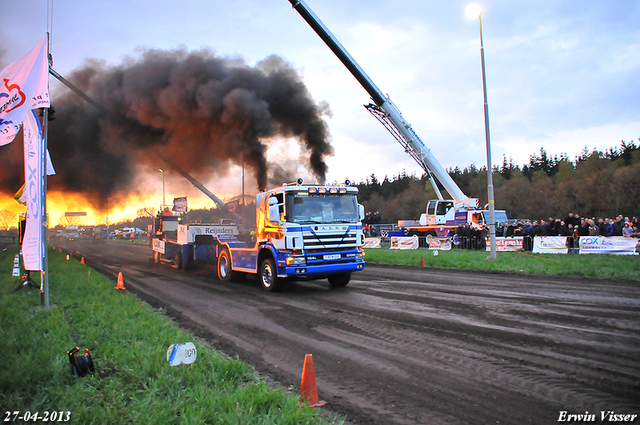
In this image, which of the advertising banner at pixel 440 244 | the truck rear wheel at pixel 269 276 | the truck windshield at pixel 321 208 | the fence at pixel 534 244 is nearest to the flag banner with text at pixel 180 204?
the truck rear wheel at pixel 269 276

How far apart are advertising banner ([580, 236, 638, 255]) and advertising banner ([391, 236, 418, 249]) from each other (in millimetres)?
9823

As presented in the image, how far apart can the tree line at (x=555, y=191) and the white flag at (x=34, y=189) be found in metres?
52.2

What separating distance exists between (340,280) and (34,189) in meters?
7.59

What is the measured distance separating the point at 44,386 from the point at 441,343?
4.80m

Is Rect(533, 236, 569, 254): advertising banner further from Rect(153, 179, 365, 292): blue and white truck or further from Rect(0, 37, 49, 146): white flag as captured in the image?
Rect(0, 37, 49, 146): white flag

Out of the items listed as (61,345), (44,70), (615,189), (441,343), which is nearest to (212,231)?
(44,70)

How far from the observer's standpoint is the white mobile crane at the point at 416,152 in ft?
68.6

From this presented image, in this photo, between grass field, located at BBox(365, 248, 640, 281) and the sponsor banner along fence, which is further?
the sponsor banner along fence

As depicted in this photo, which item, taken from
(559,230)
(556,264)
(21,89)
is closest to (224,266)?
(21,89)

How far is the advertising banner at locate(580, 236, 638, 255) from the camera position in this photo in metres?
16.8

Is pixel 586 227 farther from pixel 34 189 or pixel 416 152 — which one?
pixel 34 189

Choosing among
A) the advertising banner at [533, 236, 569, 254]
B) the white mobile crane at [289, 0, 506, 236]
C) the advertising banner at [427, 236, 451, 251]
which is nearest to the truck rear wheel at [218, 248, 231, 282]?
the white mobile crane at [289, 0, 506, 236]

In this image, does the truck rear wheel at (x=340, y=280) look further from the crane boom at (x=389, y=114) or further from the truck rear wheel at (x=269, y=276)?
the crane boom at (x=389, y=114)

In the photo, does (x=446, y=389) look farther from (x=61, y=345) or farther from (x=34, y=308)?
(x=34, y=308)
